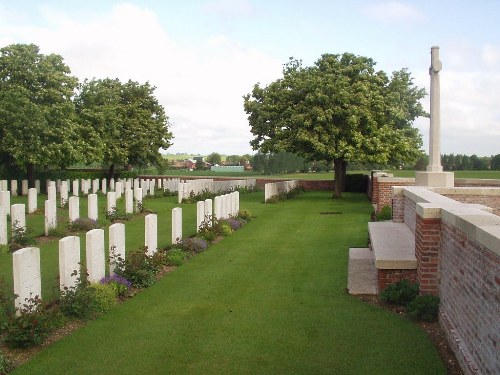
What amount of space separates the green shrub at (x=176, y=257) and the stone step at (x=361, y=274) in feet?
10.1

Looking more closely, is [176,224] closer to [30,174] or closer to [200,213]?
[200,213]

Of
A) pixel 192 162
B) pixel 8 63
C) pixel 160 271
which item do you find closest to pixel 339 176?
pixel 8 63

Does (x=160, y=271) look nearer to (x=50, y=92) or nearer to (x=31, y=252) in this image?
(x=31, y=252)

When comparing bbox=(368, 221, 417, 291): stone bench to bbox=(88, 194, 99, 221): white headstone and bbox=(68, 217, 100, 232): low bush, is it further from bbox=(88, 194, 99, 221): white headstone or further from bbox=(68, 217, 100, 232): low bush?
bbox=(88, 194, 99, 221): white headstone

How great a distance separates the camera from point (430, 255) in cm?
652

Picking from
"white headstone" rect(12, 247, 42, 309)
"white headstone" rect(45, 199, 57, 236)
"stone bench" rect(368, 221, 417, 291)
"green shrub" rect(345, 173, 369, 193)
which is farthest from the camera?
"green shrub" rect(345, 173, 369, 193)

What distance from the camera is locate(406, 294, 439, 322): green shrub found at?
6.36 metres

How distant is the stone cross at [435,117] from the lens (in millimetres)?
13586

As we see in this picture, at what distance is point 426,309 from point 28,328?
4374mm

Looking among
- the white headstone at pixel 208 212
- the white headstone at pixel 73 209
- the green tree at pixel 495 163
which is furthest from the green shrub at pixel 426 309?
the green tree at pixel 495 163

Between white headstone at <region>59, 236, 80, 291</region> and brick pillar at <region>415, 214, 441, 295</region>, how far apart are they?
4215 mm

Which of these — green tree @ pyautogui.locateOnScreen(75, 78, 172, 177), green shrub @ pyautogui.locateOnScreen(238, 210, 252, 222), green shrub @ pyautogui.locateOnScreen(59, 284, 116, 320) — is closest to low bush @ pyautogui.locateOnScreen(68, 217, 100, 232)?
green shrub @ pyautogui.locateOnScreen(238, 210, 252, 222)

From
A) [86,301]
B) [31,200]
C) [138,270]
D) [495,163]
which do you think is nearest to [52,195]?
[31,200]

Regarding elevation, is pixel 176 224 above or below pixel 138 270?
above
